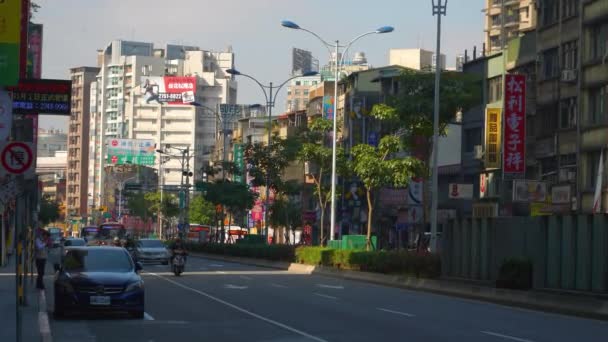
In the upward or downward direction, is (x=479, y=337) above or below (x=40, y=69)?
below

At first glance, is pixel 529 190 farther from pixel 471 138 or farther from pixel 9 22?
pixel 9 22

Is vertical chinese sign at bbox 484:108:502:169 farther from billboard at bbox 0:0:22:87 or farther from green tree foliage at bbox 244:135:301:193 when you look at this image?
billboard at bbox 0:0:22:87

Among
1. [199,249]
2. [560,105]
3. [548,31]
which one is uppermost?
[548,31]

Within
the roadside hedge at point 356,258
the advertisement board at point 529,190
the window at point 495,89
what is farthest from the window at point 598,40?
the roadside hedge at point 356,258

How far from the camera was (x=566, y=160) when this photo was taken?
201 feet

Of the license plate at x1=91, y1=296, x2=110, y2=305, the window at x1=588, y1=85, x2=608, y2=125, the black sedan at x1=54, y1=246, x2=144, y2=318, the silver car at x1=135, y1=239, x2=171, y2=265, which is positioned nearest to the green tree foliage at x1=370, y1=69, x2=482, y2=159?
the window at x1=588, y1=85, x2=608, y2=125

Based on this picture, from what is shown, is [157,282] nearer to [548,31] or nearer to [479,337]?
[479,337]

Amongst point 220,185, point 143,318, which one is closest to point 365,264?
point 143,318

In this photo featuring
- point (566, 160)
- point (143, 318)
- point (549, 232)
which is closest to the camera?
point (143, 318)

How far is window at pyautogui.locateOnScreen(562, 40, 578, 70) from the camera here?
2391 inches

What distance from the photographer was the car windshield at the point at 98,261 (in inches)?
1026

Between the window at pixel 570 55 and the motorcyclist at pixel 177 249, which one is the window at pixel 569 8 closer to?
the window at pixel 570 55

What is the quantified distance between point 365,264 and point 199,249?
50375 millimetres

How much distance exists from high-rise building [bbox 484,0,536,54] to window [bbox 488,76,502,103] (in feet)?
144
